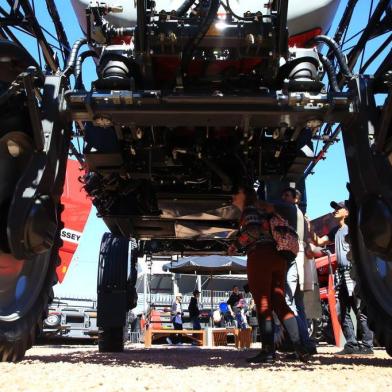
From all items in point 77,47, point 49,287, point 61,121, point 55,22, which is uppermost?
point 55,22

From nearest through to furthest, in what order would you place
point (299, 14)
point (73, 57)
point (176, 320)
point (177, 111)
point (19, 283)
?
point (177, 111) → point (19, 283) → point (73, 57) → point (299, 14) → point (176, 320)

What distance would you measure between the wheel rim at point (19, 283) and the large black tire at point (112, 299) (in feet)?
7.61

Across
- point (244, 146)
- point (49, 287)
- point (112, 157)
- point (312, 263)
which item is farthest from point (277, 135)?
point (312, 263)

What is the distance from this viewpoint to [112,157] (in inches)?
146

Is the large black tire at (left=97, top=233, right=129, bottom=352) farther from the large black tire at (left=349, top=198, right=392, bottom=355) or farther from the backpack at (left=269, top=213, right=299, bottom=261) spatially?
the large black tire at (left=349, top=198, right=392, bottom=355)

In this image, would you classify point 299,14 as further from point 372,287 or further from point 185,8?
point 372,287

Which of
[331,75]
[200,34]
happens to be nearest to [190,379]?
[200,34]

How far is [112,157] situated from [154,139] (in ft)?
1.18

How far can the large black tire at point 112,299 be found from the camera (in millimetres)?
5465

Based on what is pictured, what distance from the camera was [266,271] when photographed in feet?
12.4

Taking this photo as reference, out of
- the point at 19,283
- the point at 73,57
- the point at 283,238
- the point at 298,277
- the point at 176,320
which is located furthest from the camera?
the point at 176,320

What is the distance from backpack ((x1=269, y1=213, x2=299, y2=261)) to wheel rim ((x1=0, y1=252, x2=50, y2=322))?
5.07 feet

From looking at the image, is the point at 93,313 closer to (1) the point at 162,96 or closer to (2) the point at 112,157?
(2) the point at 112,157

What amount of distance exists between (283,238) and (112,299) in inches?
95.1
